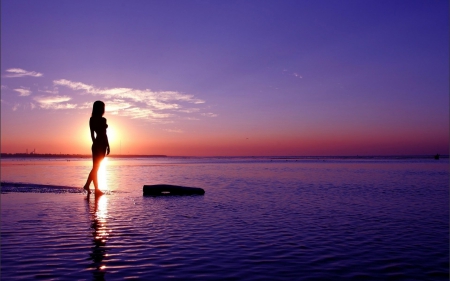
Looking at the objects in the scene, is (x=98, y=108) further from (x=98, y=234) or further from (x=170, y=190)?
(x=98, y=234)

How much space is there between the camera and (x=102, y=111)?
16.5m

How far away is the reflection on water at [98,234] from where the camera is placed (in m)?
6.43

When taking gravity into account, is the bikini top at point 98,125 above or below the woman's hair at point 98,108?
below

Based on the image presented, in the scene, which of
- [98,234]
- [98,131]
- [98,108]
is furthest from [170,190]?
[98,234]

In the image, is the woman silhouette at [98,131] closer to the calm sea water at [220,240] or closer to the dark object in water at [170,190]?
the calm sea water at [220,240]

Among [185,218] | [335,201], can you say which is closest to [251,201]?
[335,201]

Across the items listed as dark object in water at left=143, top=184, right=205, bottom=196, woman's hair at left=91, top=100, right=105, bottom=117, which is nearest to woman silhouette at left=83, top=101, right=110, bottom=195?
woman's hair at left=91, top=100, right=105, bottom=117

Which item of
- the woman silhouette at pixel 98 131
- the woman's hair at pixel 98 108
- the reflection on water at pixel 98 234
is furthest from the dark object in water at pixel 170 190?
the woman's hair at pixel 98 108

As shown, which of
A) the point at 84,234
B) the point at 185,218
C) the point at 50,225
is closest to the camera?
the point at 84,234

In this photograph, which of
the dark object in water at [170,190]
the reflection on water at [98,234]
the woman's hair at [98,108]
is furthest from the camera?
the dark object in water at [170,190]

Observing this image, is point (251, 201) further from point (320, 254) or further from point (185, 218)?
point (320, 254)

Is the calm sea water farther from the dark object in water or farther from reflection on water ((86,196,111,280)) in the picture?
the dark object in water

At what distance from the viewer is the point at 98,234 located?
29.9 ft

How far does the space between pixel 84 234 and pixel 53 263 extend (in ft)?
7.90
